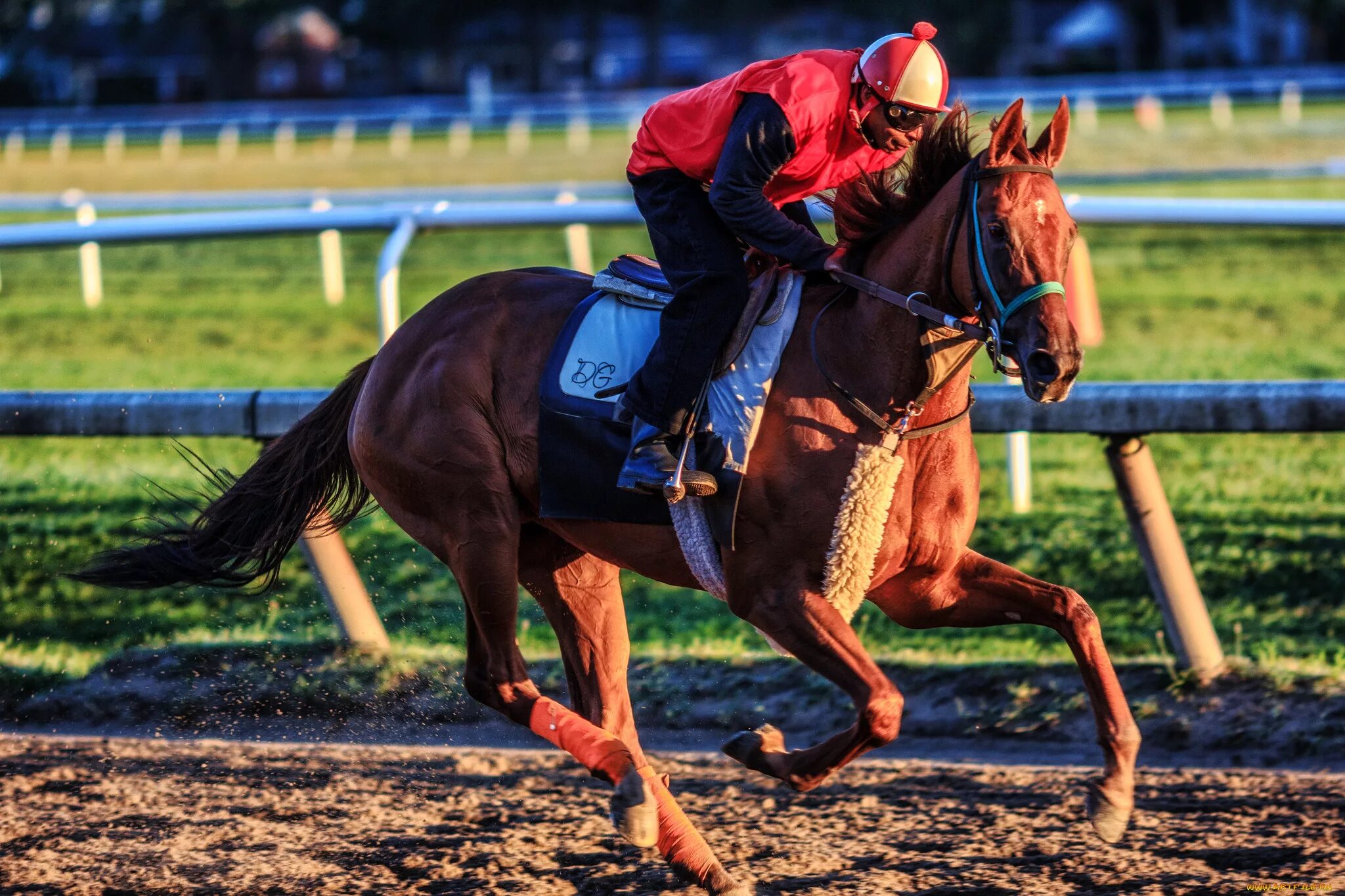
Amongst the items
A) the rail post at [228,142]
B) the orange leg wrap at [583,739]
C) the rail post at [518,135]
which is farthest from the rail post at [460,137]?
the orange leg wrap at [583,739]

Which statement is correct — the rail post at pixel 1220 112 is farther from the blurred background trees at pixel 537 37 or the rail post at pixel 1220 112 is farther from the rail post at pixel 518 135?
the blurred background trees at pixel 537 37

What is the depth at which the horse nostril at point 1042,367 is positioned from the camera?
300cm

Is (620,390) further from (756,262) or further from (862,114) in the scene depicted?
(862,114)

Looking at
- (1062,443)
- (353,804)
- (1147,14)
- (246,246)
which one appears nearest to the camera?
(353,804)

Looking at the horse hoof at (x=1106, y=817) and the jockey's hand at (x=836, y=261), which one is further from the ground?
the jockey's hand at (x=836, y=261)

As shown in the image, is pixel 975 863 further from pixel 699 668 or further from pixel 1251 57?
pixel 1251 57

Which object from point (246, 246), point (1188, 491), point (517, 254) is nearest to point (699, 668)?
point (1188, 491)

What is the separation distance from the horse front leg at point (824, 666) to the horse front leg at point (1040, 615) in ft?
0.80

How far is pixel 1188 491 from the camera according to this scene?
6.75 m

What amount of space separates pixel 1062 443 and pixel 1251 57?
41514mm

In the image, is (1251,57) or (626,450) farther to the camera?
(1251,57)

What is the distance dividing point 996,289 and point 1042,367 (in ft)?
0.71

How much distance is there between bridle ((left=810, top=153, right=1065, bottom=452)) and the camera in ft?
10.3

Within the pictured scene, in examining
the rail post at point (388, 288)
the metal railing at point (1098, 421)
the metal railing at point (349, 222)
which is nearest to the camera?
the metal railing at point (1098, 421)
